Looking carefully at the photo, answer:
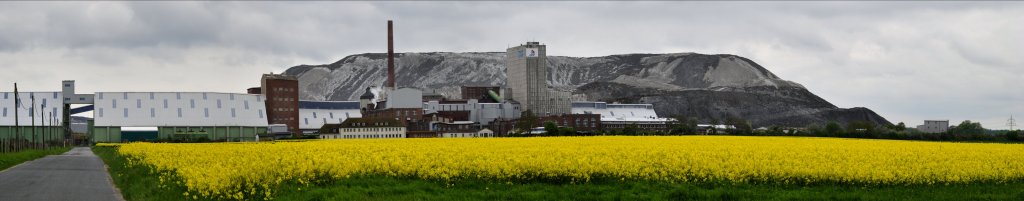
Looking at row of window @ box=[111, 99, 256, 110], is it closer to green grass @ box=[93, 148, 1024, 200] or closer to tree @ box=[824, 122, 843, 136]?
tree @ box=[824, 122, 843, 136]

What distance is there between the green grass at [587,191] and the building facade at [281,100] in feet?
535

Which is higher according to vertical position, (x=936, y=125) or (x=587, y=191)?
(x=587, y=191)

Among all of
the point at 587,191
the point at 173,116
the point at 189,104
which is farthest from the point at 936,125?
the point at 587,191

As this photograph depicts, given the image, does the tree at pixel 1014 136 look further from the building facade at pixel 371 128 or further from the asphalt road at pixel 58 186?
the building facade at pixel 371 128

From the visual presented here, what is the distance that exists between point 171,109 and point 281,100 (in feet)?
107

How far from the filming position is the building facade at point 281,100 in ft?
607

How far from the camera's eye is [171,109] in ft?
513

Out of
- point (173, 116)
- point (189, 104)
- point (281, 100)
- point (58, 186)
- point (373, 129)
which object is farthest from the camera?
point (281, 100)

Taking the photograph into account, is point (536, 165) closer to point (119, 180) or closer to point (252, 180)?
point (252, 180)

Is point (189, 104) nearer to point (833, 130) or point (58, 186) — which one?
point (833, 130)

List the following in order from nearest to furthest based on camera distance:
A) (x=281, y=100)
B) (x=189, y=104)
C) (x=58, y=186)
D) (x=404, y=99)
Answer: (x=58, y=186) → (x=189, y=104) → (x=281, y=100) → (x=404, y=99)

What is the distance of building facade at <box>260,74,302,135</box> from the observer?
184875 mm

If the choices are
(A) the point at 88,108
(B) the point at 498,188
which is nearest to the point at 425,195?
(B) the point at 498,188

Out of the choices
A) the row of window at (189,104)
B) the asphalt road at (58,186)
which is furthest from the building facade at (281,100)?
the asphalt road at (58,186)
